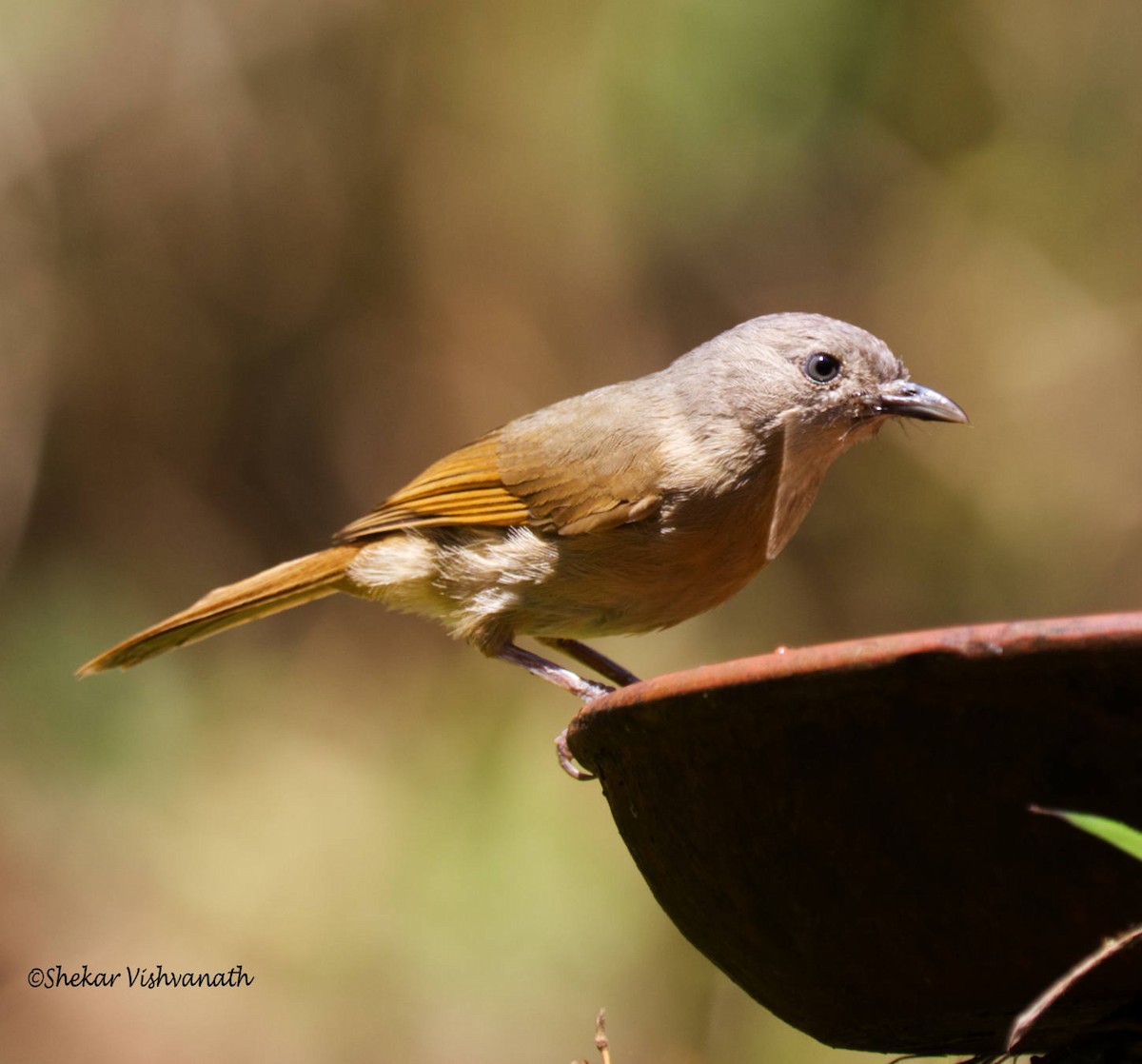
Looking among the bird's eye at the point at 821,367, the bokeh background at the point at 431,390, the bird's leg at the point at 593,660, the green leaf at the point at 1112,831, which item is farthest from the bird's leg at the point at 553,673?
the green leaf at the point at 1112,831

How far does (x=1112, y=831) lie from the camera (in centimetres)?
148

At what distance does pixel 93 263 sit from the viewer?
7484mm

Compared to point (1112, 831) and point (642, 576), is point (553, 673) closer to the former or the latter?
point (642, 576)

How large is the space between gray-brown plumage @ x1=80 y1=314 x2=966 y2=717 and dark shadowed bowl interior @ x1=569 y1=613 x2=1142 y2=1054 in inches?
69.7

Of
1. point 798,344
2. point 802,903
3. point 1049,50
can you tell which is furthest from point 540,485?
point 1049,50

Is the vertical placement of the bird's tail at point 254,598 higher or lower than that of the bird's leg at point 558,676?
higher

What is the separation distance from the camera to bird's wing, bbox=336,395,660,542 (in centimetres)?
386

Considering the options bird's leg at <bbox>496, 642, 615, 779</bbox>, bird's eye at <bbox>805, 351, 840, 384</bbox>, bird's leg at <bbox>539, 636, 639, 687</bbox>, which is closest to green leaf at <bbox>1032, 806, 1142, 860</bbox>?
bird's leg at <bbox>496, 642, 615, 779</bbox>

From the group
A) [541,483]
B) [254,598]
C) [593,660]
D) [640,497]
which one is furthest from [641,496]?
[254,598]

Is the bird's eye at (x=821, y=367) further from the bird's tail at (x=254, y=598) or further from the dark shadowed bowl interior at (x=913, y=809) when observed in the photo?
the dark shadowed bowl interior at (x=913, y=809)

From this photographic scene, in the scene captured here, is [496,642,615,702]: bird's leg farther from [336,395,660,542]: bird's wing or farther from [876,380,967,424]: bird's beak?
[876,380,967,424]: bird's beak

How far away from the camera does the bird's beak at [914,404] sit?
3832 mm

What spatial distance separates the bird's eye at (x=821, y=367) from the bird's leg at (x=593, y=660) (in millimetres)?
1039

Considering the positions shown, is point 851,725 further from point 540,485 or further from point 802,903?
point 540,485
